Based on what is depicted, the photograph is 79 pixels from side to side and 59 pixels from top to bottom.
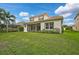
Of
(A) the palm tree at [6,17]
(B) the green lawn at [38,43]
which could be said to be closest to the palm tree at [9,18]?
(A) the palm tree at [6,17]

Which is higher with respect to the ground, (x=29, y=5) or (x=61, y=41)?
(x=29, y=5)

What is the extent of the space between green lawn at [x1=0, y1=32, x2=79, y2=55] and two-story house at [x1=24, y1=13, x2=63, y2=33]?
10 cm

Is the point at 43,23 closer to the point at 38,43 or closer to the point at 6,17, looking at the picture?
the point at 38,43

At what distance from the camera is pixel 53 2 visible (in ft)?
9.64

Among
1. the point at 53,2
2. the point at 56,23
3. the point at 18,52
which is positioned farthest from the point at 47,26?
the point at 18,52

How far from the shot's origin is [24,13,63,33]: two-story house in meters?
2.97

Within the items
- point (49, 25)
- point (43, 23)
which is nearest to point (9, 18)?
point (43, 23)

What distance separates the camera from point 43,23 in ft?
10.0

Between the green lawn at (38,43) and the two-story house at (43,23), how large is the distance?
0.10 meters

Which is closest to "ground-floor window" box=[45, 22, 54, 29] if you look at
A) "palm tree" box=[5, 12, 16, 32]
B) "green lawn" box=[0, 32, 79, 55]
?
"green lawn" box=[0, 32, 79, 55]

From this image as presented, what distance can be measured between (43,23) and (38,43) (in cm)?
35

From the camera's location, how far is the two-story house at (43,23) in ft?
9.75

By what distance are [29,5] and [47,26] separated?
1.50ft
